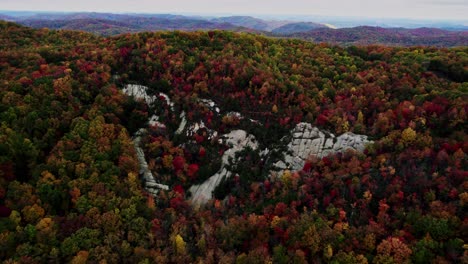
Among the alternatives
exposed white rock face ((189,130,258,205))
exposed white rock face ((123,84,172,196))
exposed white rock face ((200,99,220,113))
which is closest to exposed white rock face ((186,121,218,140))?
exposed white rock face ((189,130,258,205))

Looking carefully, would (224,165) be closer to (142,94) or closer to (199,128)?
(199,128)

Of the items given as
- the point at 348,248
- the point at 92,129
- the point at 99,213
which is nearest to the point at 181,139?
the point at 92,129

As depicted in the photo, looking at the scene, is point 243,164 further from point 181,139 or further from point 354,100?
point 354,100

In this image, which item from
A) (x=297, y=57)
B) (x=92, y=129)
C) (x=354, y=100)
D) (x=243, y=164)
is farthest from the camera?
(x=297, y=57)

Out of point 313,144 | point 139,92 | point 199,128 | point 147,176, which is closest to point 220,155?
point 199,128

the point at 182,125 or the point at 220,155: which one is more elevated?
the point at 182,125
